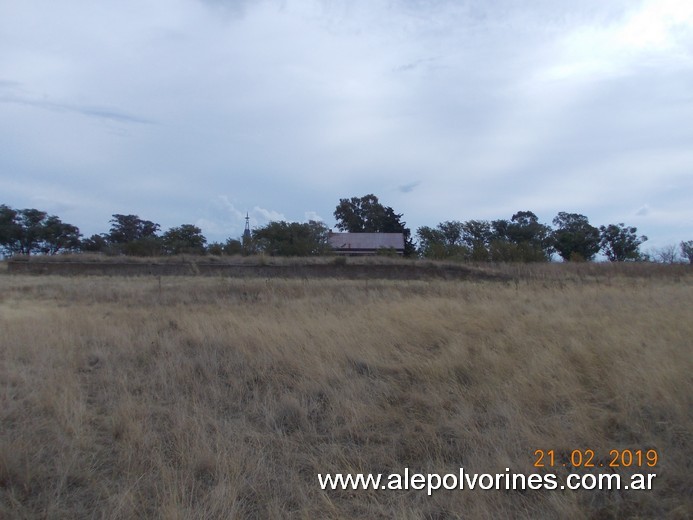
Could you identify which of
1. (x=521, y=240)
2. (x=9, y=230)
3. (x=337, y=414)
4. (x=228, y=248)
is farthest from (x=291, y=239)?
(x=337, y=414)

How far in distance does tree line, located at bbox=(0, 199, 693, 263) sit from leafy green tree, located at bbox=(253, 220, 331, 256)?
0.31 feet

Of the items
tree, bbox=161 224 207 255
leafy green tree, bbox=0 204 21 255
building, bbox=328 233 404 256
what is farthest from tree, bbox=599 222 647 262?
leafy green tree, bbox=0 204 21 255

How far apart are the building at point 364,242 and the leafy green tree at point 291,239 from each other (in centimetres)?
766

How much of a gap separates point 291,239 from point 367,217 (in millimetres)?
30594

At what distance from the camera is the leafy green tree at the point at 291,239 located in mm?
49656

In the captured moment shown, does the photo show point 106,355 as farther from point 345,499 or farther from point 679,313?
point 679,313

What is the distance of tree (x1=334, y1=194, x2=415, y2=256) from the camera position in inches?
3078

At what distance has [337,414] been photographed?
5.39m

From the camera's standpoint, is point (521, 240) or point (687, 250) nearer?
point (687, 250)

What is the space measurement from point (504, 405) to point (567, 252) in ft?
179

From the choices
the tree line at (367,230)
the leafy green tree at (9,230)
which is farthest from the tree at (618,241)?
the leafy green tree at (9,230)
